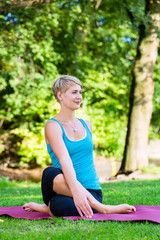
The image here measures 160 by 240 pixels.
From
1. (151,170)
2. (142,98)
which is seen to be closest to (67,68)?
(142,98)

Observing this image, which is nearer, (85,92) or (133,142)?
(133,142)

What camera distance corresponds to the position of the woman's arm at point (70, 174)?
3135 mm

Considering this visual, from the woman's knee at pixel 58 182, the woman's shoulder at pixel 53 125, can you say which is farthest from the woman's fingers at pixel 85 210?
the woman's shoulder at pixel 53 125

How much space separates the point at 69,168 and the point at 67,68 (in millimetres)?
9904

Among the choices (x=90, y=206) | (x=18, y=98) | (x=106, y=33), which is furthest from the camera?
(x=106, y=33)

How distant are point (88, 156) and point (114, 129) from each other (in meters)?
10.2

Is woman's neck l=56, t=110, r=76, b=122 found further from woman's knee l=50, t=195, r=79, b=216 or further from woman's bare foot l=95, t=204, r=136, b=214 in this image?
woman's bare foot l=95, t=204, r=136, b=214

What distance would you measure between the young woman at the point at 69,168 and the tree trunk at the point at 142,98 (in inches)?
228

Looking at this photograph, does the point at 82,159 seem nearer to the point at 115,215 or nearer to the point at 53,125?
the point at 53,125

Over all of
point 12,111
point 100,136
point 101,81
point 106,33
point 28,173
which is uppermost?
point 106,33

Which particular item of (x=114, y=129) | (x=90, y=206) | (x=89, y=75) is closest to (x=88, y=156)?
(x=90, y=206)

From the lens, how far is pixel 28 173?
1439 cm

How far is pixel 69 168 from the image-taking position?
319 centimetres

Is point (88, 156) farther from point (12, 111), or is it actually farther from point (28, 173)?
point (28, 173)
